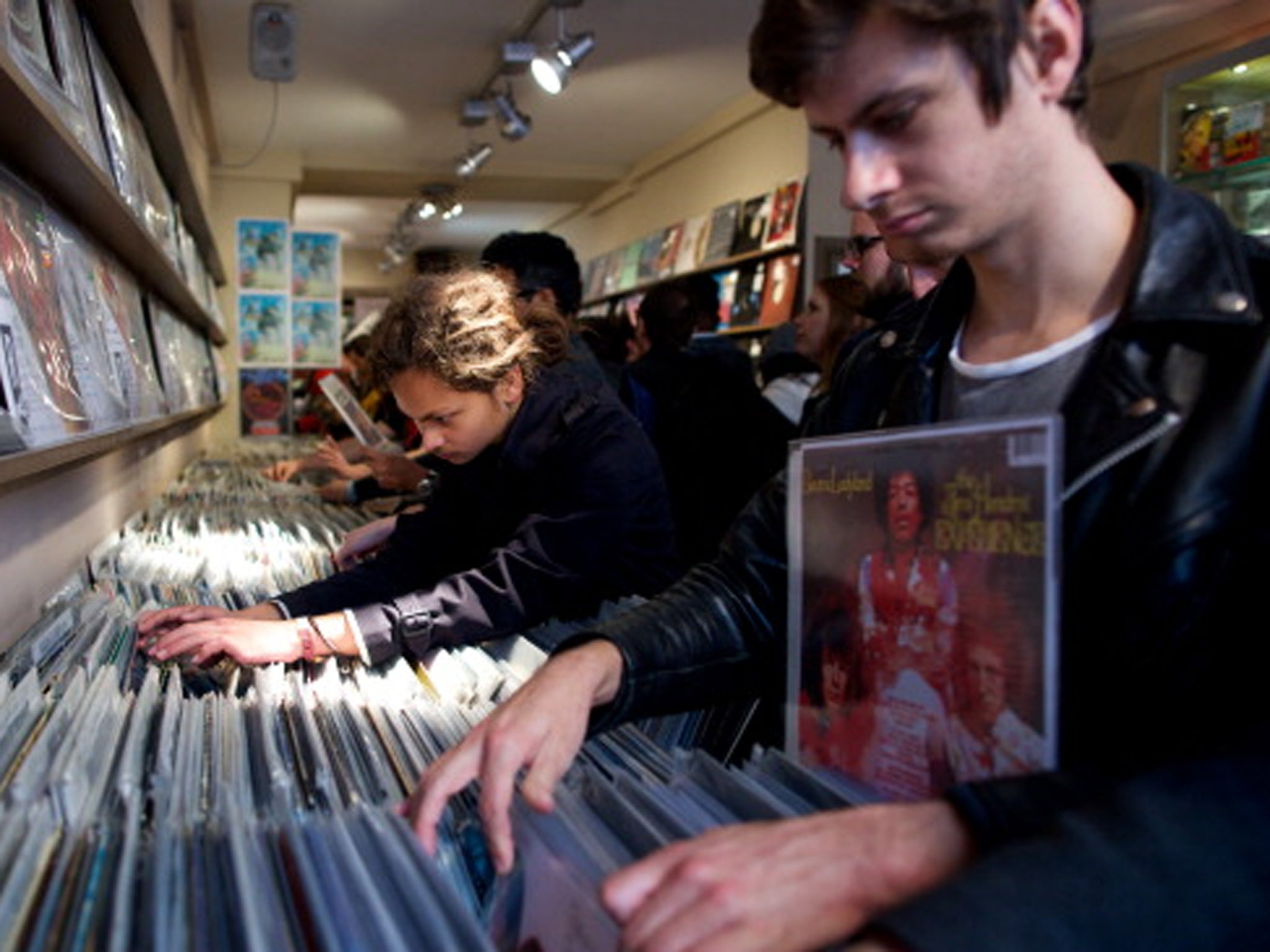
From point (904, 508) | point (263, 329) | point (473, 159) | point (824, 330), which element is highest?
point (473, 159)

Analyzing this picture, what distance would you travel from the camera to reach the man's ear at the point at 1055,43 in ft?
2.54

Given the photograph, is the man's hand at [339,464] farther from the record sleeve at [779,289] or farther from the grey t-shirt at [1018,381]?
the grey t-shirt at [1018,381]

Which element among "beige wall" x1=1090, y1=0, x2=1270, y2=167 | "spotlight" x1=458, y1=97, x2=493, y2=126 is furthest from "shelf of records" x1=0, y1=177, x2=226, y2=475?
"spotlight" x1=458, y1=97, x2=493, y2=126

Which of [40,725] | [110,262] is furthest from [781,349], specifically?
[40,725]

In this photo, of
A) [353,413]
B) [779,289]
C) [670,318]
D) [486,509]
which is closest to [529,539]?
[486,509]

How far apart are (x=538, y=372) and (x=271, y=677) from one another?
0.76m

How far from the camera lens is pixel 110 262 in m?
2.23

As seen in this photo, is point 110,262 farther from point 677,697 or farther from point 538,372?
point 677,697

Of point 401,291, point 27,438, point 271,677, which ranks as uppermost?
point 401,291

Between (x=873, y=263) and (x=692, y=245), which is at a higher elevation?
(x=692, y=245)

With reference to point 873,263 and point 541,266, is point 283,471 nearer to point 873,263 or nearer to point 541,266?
point 541,266

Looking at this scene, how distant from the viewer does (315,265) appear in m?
7.29

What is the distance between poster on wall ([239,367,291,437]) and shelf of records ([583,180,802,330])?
2.62m

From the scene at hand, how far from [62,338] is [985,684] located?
1.28 m
